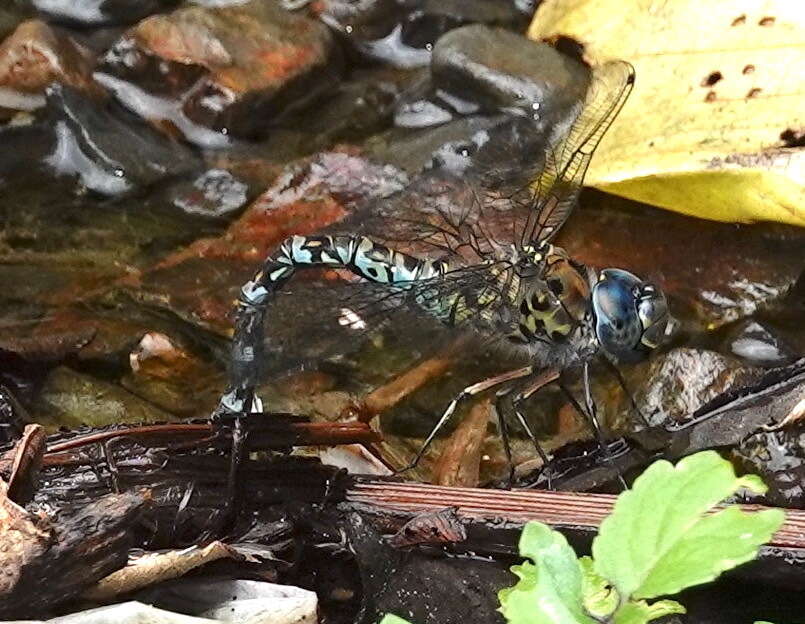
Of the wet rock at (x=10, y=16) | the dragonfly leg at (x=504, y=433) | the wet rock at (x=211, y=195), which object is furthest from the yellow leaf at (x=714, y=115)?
the wet rock at (x=10, y=16)

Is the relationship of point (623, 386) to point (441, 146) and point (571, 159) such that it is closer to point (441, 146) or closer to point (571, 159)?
point (571, 159)

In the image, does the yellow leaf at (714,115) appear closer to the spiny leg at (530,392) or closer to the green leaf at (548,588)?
the spiny leg at (530,392)

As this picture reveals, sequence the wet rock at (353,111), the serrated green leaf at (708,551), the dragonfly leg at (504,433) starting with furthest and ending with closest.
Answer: the wet rock at (353,111), the dragonfly leg at (504,433), the serrated green leaf at (708,551)

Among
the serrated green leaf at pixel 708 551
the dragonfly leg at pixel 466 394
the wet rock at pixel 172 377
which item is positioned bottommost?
the wet rock at pixel 172 377

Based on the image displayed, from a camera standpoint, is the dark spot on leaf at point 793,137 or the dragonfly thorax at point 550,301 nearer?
the dark spot on leaf at point 793,137

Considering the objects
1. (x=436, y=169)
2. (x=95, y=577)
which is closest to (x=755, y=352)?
(x=436, y=169)

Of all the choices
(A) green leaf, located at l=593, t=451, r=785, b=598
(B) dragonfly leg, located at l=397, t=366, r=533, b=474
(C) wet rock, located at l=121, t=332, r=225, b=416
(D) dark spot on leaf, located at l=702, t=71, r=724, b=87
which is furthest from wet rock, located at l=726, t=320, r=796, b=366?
(A) green leaf, located at l=593, t=451, r=785, b=598

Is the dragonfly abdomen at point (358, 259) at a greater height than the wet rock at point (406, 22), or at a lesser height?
lesser

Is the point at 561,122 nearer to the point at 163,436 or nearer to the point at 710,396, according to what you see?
the point at 710,396
